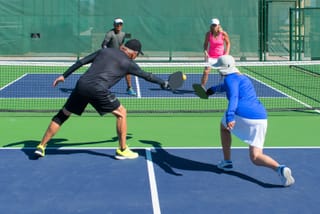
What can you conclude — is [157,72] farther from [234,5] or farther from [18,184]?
[18,184]

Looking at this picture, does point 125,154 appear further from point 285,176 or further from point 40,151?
point 285,176

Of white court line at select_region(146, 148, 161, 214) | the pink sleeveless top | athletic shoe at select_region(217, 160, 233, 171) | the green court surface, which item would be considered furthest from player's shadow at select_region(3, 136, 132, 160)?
the pink sleeveless top

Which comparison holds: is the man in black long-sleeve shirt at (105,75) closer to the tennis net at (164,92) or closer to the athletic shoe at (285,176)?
the athletic shoe at (285,176)

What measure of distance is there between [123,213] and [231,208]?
1051 millimetres

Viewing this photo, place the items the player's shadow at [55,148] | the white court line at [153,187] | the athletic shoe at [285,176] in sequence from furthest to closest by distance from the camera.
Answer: the player's shadow at [55,148], the athletic shoe at [285,176], the white court line at [153,187]

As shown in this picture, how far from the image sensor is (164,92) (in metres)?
14.1

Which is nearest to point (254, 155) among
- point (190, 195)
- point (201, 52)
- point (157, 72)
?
point (190, 195)

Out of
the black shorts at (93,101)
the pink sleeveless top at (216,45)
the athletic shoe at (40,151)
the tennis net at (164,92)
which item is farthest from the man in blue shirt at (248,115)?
the pink sleeveless top at (216,45)

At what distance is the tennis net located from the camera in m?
11.6

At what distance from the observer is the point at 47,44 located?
74.5ft

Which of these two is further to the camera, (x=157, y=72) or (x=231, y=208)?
(x=157, y=72)

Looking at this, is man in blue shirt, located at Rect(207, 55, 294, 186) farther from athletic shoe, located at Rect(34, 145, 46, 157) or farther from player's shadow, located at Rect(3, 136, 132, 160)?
athletic shoe, located at Rect(34, 145, 46, 157)

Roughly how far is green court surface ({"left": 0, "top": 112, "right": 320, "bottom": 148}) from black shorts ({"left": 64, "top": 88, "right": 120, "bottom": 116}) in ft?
3.75

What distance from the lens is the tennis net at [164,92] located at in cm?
1159
